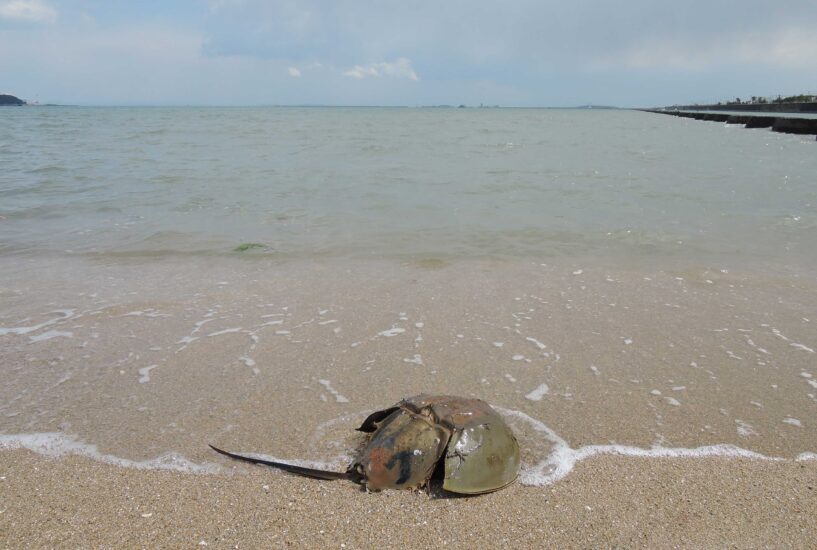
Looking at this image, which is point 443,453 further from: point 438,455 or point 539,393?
point 539,393

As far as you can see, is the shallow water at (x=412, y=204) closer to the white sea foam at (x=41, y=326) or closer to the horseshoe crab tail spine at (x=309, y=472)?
the white sea foam at (x=41, y=326)

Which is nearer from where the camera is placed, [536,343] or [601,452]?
[601,452]

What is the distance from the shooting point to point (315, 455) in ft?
8.25

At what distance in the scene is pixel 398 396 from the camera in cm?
306

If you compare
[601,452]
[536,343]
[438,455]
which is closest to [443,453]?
[438,455]

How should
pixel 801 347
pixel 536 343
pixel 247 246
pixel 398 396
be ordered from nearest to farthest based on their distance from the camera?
pixel 398 396
pixel 801 347
pixel 536 343
pixel 247 246

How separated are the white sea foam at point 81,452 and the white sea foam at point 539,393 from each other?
5.53 ft

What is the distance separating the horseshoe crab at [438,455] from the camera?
2.18m

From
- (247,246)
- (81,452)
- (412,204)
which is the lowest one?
(81,452)

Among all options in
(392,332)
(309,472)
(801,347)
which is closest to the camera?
(309,472)

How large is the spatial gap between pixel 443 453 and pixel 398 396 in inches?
34.9

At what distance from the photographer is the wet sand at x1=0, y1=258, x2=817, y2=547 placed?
6.86 feet

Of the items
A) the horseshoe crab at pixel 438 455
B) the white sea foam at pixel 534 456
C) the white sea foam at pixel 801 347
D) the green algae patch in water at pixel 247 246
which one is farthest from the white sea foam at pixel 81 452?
the green algae patch in water at pixel 247 246

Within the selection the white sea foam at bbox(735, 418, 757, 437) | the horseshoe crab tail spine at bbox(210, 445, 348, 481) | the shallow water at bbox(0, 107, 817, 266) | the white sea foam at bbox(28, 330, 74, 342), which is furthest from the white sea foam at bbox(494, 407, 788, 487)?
the shallow water at bbox(0, 107, 817, 266)
